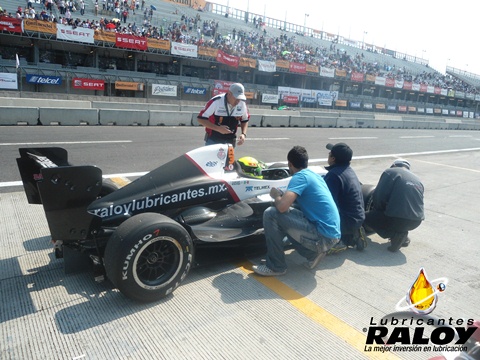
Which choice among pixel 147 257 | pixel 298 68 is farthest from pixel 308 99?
pixel 147 257

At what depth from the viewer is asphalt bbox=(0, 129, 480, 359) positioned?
2643mm

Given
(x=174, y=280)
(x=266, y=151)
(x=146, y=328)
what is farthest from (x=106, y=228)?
(x=266, y=151)

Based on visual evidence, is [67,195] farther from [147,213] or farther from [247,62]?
[247,62]

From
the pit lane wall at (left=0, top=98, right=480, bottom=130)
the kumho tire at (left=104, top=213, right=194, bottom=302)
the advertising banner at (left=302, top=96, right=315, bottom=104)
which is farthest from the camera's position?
the advertising banner at (left=302, top=96, right=315, bottom=104)

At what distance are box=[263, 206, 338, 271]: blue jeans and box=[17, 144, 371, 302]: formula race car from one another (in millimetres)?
322

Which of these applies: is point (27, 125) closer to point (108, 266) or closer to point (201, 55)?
point (108, 266)

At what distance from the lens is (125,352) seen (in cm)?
256

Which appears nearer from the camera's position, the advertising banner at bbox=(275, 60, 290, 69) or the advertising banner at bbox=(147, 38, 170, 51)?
the advertising banner at bbox=(147, 38, 170, 51)

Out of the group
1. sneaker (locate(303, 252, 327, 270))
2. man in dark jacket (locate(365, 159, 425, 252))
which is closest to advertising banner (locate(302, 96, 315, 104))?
man in dark jacket (locate(365, 159, 425, 252))

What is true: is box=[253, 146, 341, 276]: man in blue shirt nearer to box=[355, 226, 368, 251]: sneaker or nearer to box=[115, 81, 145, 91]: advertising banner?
box=[355, 226, 368, 251]: sneaker

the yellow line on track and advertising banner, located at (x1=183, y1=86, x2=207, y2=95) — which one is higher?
advertising banner, located at (x1=183, y1=86, x2=207, y2=95)

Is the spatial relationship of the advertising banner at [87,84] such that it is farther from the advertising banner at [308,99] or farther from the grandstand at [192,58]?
the advertising banner at [308,99]

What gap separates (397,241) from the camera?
14.8 ft

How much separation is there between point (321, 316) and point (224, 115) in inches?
125
